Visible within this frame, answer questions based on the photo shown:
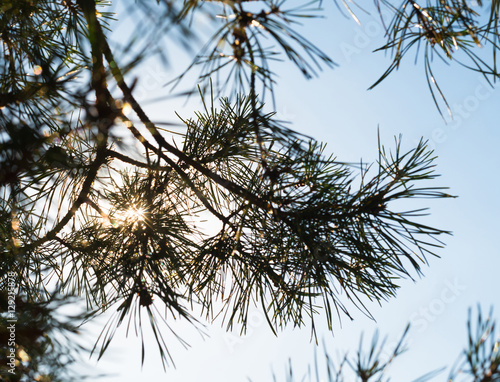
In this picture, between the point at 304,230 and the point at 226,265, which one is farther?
the point at 226,265

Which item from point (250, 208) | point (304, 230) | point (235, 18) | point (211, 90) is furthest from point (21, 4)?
point (304, 230)

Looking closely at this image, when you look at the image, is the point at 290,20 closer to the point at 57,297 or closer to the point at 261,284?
the point at 261,284

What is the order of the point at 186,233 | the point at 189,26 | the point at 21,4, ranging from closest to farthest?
1. the point at 189,26
2. the point at 21,4
3. the point at 186,233

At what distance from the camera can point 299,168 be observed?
859mm

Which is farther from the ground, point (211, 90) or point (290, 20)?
point (211, 90)

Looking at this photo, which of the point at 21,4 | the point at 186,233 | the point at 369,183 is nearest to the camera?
the point at 369,183

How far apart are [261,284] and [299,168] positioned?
0.93 ft

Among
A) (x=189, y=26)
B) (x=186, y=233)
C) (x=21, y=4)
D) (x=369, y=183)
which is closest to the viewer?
(x=189, y=26)

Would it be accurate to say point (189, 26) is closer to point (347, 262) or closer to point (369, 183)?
point (369, 183)

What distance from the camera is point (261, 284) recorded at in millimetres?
896

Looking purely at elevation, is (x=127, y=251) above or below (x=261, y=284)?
above

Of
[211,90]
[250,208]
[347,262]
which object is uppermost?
A: [211,90]

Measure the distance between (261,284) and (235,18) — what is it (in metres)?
0.57

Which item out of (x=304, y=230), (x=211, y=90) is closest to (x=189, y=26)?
(x=211, y=90)
